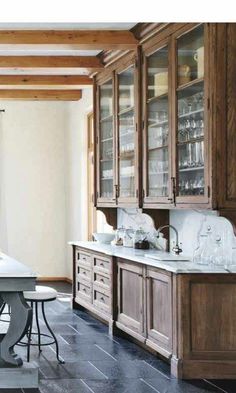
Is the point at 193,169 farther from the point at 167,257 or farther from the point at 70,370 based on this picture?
the point at 70,370

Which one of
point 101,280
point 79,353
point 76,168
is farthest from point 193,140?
point 76,168

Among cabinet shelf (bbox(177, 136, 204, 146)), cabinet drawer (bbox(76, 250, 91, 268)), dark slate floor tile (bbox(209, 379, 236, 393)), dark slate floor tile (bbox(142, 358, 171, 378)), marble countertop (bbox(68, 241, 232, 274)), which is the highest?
cabinet shelf (bbox(177, 136, 204, 146))

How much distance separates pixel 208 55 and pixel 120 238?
3043 millimetres

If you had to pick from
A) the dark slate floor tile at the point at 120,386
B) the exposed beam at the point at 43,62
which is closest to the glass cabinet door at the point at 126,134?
the exposed beam at the point at 43,62

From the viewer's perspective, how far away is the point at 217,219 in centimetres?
541

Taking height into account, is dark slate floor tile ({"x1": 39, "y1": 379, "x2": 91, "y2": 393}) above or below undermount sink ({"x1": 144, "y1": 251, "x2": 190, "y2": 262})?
below

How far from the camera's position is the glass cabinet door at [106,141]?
724 cm

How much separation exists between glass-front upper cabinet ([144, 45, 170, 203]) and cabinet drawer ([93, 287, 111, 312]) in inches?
51.7

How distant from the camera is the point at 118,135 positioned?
22.9 feet

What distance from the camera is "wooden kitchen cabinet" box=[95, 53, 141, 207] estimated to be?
21.1 ft

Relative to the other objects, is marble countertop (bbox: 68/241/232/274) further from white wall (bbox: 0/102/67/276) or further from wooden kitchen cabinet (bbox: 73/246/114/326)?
white wall (bbox: 0/102/67/276)

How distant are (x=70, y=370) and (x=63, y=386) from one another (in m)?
0.45

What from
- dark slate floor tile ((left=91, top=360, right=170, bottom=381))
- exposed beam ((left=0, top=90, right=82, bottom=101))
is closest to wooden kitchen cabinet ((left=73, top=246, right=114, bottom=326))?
dark slate floor tile ((left=91, top=360, right=170, bottom=381))

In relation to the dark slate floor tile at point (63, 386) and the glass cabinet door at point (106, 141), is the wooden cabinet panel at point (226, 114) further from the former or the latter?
the glass cabinet door at point (106, 141)
